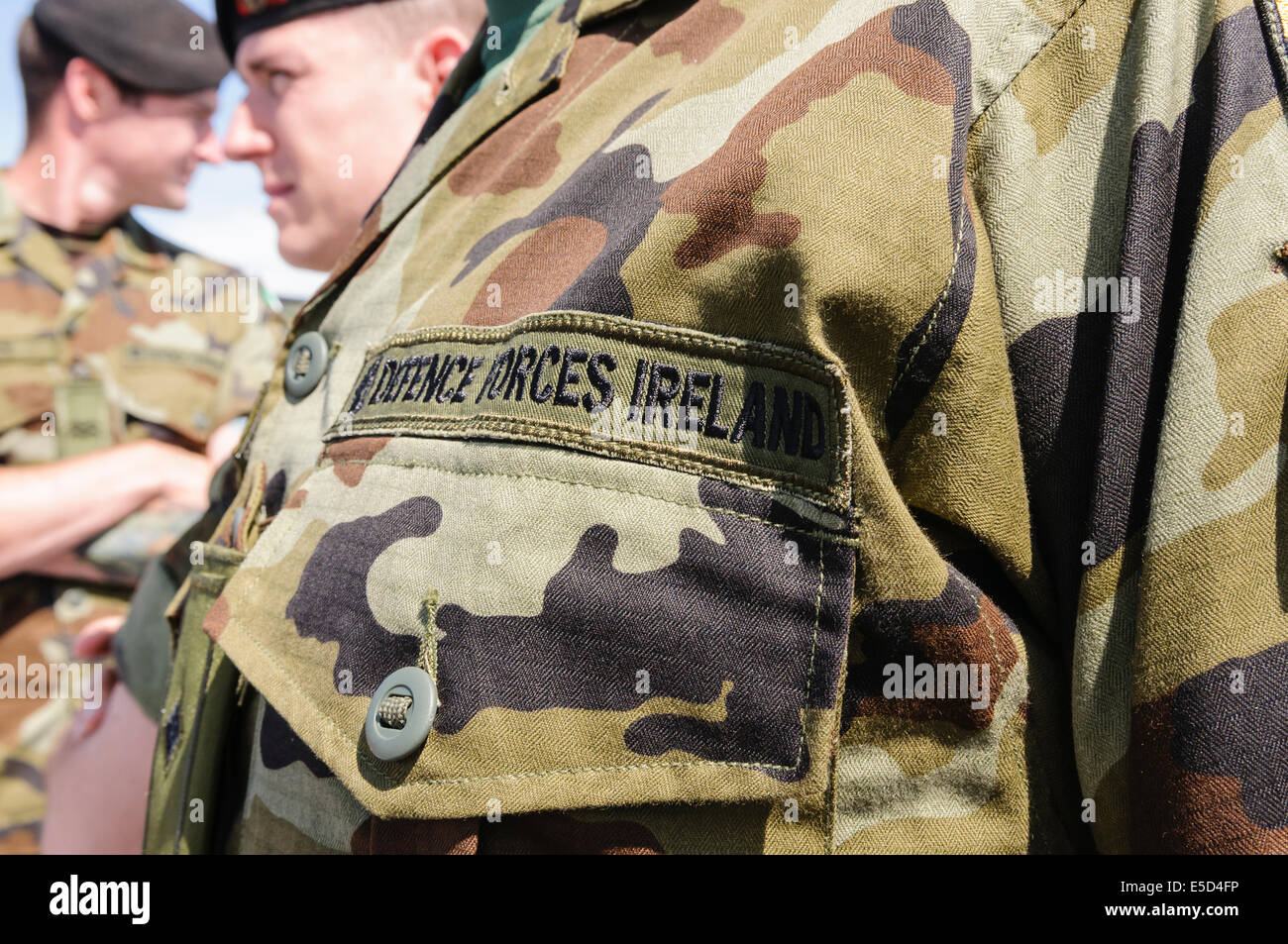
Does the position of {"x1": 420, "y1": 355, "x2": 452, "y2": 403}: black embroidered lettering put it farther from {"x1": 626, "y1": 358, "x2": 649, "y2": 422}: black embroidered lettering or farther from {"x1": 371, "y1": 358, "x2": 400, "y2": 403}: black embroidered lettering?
{"x1": 626, "y1": 358, "x2": 649, "y2": 422}: black embroidered lettering

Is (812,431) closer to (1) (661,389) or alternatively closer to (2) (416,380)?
(1) (661,389)

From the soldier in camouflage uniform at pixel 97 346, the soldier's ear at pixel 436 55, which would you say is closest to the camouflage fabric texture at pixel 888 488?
the soldier's ear at pixel 436 55

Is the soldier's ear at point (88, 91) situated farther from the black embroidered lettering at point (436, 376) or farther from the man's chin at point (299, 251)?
the black embroidered lettering at point (436, 376)

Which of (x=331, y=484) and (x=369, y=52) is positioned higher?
(x=369, y=52)

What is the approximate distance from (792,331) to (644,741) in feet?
0.99

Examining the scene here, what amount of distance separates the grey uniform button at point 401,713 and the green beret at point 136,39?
11.6 feet

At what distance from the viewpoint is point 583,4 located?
103 centimetres

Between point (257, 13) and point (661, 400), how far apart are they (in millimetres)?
1521

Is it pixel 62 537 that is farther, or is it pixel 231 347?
pixel 231 347

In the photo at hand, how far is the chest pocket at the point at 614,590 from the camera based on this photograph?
0.65 metres

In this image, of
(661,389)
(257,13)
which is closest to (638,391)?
(661,389)

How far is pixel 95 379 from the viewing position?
10.4ft
